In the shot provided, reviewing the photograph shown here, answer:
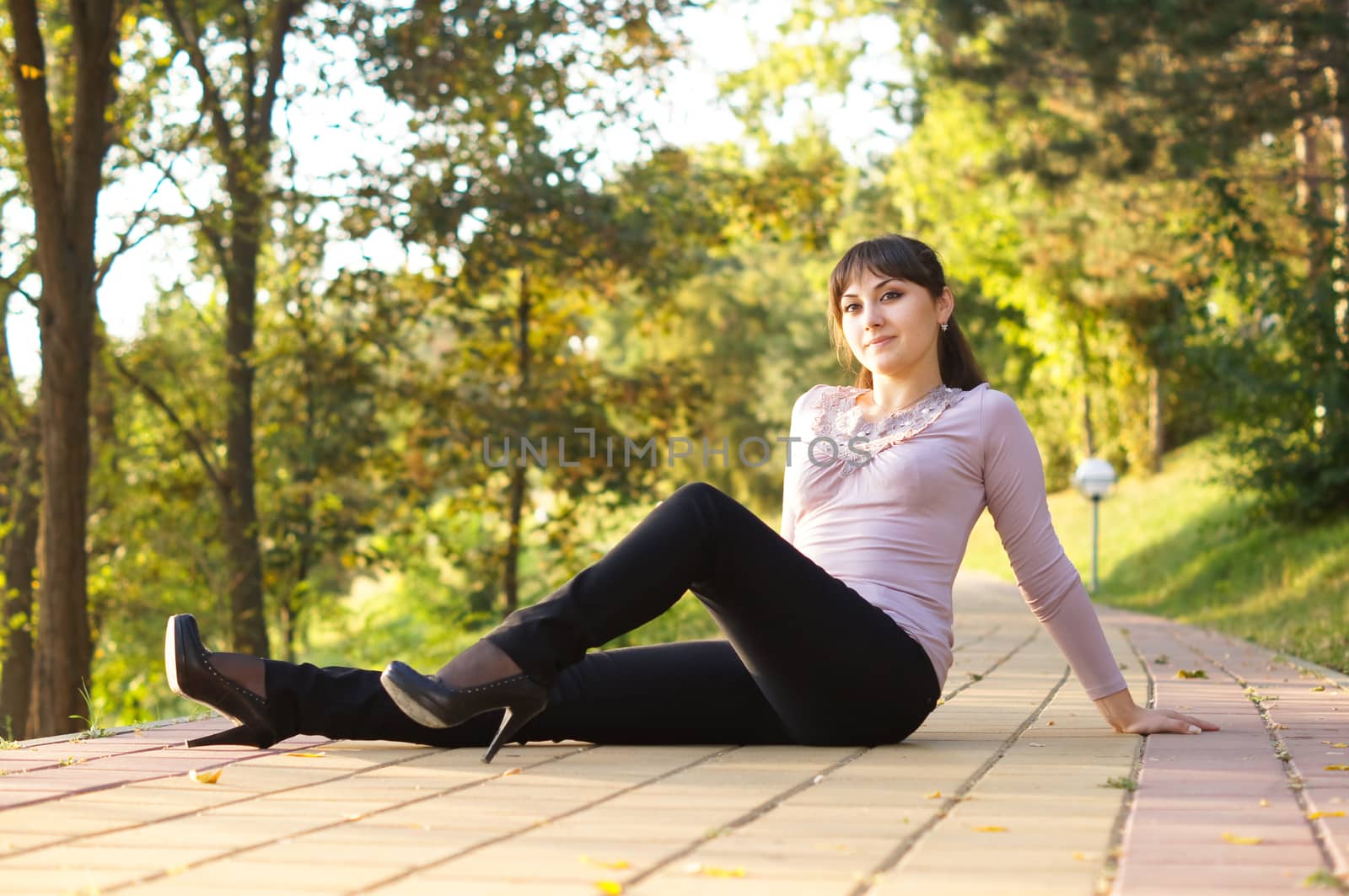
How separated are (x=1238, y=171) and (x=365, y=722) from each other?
15394 millimetres

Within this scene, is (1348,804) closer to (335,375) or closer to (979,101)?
(335,375)

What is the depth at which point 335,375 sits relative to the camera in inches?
473

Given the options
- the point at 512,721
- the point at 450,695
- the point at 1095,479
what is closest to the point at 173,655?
the point at 450,695

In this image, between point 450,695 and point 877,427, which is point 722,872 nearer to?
point 450,695

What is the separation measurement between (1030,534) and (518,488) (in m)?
8.81

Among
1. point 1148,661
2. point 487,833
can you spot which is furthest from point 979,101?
point 487,833

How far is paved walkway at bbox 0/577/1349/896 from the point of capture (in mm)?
2350

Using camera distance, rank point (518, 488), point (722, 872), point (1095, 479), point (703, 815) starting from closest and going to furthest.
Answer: point (722, 872), point (703, 815), point (518, 488), point (1095, 479)

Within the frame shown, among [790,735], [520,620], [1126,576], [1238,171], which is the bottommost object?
[1126,576]

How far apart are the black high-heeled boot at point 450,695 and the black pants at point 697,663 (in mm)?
49

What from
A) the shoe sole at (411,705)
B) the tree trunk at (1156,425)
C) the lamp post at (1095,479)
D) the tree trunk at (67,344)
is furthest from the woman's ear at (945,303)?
the tree trunk at (1156,425)

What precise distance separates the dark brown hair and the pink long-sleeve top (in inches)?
6.6

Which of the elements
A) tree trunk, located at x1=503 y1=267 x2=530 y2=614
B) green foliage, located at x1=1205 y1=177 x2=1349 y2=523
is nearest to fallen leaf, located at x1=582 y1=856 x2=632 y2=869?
tree trunk, located at x1=503 y1=267 x2=530 y2=614

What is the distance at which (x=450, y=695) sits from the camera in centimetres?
334
